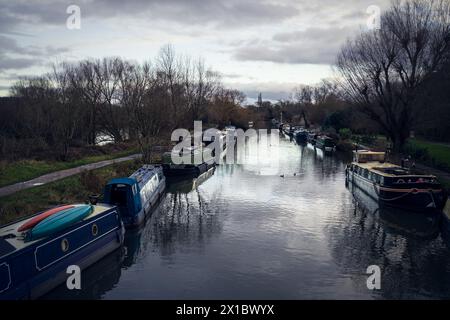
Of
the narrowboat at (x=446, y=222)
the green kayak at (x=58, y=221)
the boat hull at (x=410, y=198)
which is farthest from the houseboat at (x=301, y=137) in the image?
the green kayak at (x=58, y=221)

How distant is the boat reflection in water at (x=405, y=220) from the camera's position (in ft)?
63.3

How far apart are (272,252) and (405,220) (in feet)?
29.4

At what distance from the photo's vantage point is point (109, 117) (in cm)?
4516

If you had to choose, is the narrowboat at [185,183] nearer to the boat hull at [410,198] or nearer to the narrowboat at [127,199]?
the narrowboat at [127,199]

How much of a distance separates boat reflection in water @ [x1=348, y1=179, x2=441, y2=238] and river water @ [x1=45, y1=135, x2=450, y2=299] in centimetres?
5

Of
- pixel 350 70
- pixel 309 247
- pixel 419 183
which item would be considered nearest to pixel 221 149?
pixel 350 70

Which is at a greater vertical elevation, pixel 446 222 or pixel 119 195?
pixel 119 195

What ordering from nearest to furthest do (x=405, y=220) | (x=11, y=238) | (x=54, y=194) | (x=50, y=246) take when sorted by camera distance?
(x=11, y=238), (x=50, y=246), (x=54, y=194), (x=405, y=220)

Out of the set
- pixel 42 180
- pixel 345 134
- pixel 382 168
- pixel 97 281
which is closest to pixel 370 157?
pixel 382 168

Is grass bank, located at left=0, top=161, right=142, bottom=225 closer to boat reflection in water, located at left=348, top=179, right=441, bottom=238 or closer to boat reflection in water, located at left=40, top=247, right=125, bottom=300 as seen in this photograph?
boat reflection in water, located at left=40, top=247, right=125, bottom=300

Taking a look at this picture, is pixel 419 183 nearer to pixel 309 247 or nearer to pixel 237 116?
pixel 309 247

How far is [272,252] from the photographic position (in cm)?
1580

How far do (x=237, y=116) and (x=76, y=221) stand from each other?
79403 millimetres

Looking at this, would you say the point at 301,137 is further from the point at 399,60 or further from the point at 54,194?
the point at 54,194
